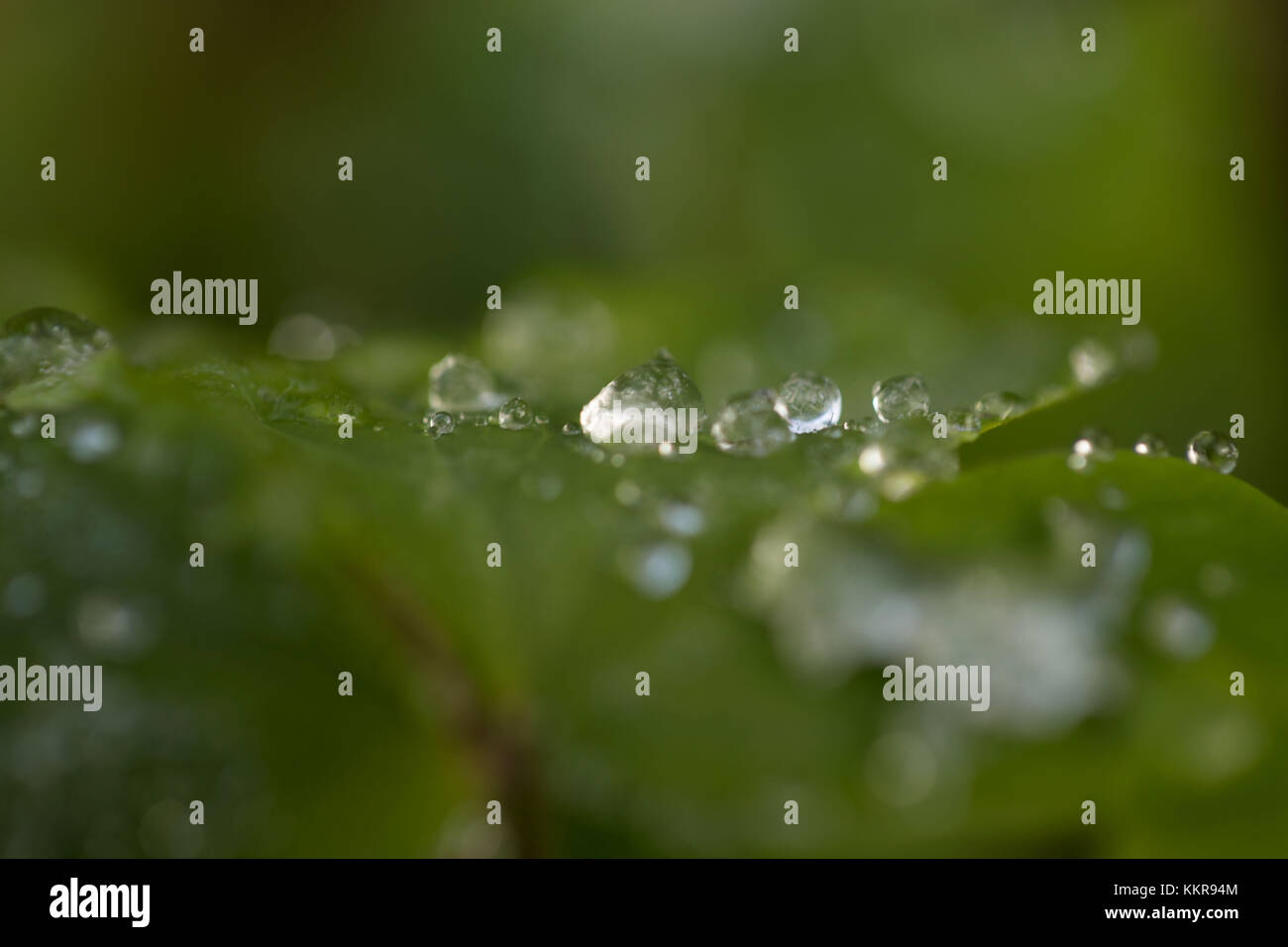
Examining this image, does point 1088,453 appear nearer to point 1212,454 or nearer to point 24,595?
point 1212,454

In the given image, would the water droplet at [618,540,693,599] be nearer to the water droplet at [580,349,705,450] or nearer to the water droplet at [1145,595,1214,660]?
the water droplet at [580,349,705,450]

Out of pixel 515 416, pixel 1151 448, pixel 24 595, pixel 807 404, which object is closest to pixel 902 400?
pixel 807 404

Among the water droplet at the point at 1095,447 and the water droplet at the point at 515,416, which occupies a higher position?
the water droplet at the point at 515,416

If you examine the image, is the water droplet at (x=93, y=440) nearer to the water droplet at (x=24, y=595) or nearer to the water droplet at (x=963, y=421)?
the water droplet at (x=24, y=595)

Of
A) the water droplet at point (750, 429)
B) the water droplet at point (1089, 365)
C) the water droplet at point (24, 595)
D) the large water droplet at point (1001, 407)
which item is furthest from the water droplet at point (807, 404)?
the water droplet at point (24, 595)

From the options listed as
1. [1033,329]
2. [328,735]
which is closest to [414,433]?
[328,735]

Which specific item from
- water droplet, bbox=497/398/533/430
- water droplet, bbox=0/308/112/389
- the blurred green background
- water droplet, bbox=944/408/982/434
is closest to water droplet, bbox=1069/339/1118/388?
the blurred green background
